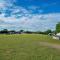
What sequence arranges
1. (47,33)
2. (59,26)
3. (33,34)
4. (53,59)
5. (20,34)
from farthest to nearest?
(59,26)
(47,33)
(33,34)
(20,34)
(53,59)

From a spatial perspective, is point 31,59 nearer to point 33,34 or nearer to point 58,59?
point 58,59

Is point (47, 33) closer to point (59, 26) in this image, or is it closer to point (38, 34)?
point (38, 34)

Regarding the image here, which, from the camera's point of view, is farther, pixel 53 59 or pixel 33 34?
pixel 33 34

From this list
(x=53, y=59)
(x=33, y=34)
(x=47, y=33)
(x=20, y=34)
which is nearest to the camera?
(x=53, y=59)

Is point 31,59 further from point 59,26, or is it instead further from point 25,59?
point 59,26

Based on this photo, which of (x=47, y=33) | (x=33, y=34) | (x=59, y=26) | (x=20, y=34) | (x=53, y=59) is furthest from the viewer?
(x=59, y=26)

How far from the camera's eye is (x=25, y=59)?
19047mm

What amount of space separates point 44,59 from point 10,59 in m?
3.07

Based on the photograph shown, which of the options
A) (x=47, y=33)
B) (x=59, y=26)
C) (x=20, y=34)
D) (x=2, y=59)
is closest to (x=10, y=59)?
(x=2, y=59)

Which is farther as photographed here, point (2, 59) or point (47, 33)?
point (47, 33)

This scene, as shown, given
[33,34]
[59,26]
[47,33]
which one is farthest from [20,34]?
[59,26]

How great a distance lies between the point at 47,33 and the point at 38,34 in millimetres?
15648

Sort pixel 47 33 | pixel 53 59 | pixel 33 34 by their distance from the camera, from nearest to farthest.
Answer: pixel 53 59
pixel 33 34
pixel 47 33

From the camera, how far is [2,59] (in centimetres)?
1933
